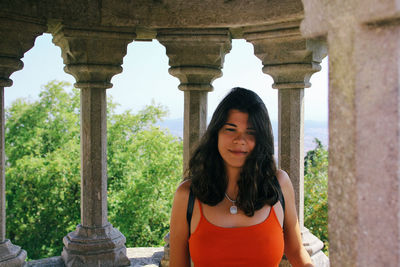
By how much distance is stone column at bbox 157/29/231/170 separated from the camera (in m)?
4.54

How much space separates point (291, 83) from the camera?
175 inches

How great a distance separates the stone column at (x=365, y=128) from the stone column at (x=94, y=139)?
3.57 meters

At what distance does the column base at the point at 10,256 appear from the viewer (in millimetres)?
4016

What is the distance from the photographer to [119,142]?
17891 mm

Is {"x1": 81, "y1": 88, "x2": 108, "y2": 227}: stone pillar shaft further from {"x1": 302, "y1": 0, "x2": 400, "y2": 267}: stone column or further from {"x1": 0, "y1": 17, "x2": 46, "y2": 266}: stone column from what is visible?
{"x1": 302, "y1": 0, "x2": 400, "y2": 267}: stone column

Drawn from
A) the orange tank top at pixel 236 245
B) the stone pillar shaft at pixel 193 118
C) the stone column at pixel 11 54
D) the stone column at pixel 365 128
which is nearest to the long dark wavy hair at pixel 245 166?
the orange tank top at pixel 236 245

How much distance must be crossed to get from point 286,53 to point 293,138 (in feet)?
2.88

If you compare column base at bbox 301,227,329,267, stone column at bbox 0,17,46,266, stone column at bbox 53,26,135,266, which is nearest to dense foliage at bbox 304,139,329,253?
column base at bbox 301,227,329,267

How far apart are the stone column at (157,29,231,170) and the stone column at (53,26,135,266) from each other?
49cm

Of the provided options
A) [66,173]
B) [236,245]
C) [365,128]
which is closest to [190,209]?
[236,245]

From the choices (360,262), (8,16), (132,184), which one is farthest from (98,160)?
(132,184)

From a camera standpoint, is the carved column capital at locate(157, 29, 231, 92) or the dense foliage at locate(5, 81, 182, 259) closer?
the carved column capital at locate(157, 29, 231, 92)

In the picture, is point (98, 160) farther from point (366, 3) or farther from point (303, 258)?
point (366, 3)

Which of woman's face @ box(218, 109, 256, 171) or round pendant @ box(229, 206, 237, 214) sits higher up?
woman's face @ box(218, 109, 256, 171)
